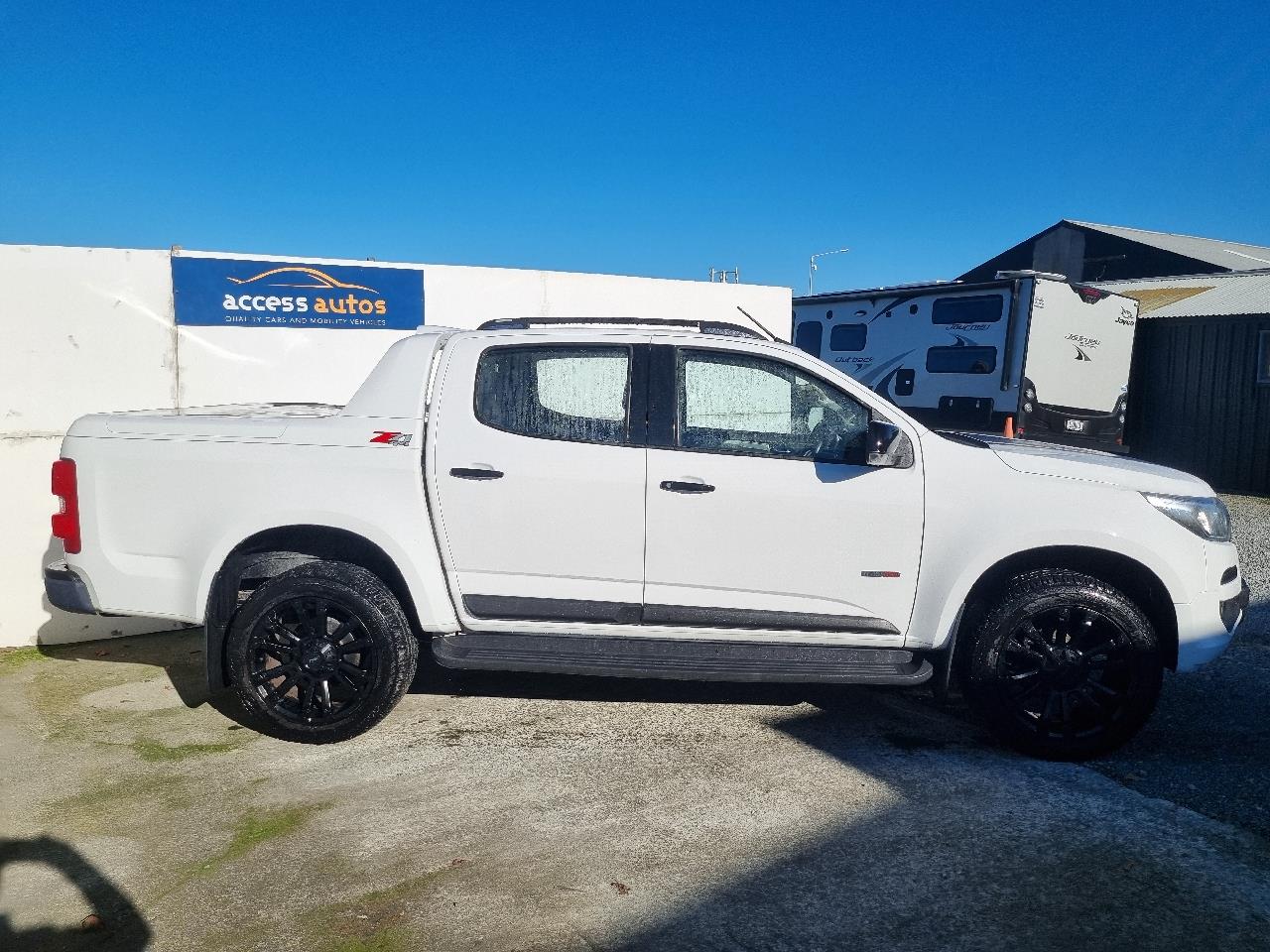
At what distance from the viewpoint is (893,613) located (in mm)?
4227

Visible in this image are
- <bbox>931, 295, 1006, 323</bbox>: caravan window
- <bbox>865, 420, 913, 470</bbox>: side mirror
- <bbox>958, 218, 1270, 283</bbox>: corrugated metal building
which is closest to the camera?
<bbox>865, 420, 913, 470</bbox>: side mirror

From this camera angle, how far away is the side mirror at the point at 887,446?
402cm

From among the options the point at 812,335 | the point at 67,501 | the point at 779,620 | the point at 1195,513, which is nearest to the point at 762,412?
the point at 779,620

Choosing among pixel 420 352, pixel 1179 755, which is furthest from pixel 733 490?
pixel 1179 755

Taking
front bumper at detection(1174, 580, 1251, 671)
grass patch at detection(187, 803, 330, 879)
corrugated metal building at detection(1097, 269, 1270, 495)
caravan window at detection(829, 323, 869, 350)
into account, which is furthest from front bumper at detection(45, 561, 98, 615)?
corrugated metal building at detection(1097, 269, 1270, 495)

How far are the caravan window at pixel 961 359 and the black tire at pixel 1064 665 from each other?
9.41 metres

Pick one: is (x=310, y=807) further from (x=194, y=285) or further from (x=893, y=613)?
(x=194, y=285)

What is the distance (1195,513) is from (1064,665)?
2.92ft

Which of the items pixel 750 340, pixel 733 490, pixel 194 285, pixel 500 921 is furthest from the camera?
pixel 194 285

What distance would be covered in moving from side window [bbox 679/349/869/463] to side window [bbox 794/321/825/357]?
11.6 metres

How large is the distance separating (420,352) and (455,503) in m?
0.77

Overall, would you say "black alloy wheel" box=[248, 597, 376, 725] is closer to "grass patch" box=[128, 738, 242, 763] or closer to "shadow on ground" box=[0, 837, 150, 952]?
"grass patch" box=[128, 738, 242, 763]

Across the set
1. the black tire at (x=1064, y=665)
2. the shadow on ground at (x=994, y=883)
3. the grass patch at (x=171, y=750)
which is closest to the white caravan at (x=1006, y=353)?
the black tire at (x=1064, y=665)

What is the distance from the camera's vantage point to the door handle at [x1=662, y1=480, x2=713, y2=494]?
13.6ft
